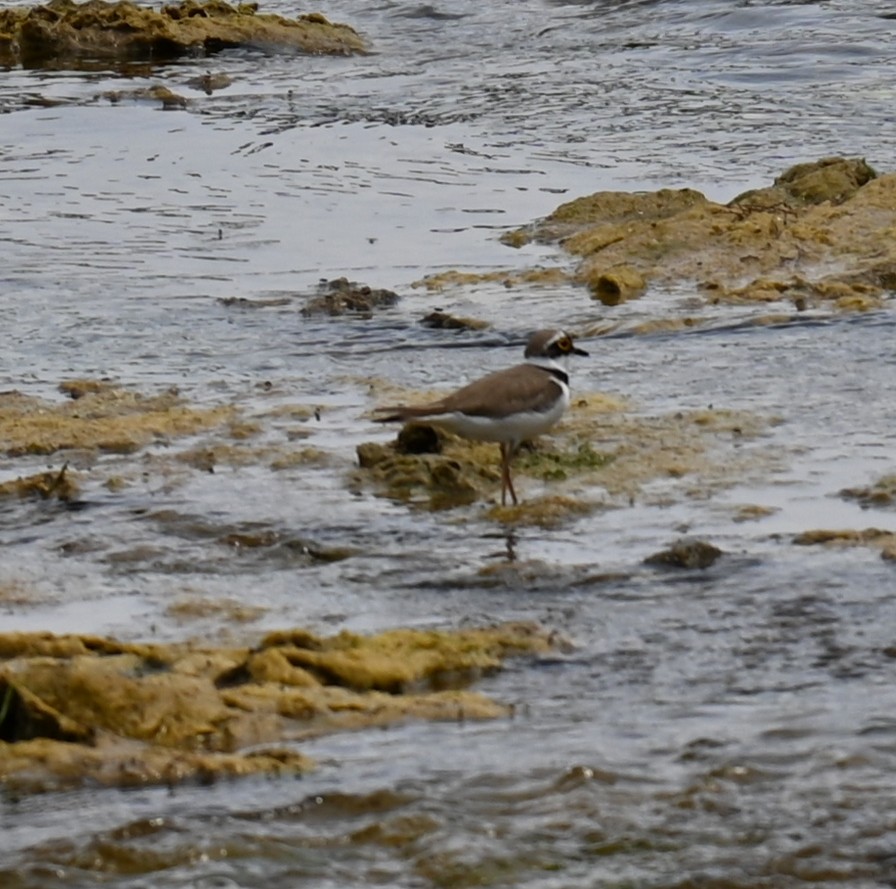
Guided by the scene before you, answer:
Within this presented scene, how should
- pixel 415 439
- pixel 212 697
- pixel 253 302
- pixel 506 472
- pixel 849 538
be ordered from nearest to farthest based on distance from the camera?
pixel 212 697
pixel 849 538
pixel 506 472
pixel 415 439
pixel 253 302

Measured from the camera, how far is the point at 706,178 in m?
14.1

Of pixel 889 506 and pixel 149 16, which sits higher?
pixel 149 16

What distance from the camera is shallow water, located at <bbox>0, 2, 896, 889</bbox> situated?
17.6 ft

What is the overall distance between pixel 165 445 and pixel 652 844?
4179mm

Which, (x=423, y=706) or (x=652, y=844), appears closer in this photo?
(x=652, y=844)

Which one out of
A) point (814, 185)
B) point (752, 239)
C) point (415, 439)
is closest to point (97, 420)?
point (415, 439)

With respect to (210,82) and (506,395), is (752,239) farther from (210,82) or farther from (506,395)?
(210,82)

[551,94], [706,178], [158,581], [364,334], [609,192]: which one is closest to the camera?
[158,581]

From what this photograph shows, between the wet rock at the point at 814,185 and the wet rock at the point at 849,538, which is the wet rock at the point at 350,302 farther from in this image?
the wet rock at the point at 849,538

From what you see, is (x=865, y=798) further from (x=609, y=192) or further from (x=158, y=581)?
(x=609, y=192)

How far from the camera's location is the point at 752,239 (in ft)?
38.8

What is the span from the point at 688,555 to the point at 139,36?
13.8 meters

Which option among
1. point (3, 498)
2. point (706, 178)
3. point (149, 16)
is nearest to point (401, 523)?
point (3, 498)

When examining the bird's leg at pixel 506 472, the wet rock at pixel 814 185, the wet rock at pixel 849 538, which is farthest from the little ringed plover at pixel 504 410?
the wet rock at pixel 814 185
